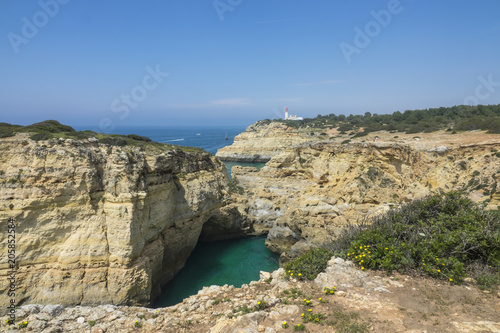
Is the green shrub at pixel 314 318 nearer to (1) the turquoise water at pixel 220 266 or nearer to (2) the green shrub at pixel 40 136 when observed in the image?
(1) the turquoise water at pixel 220 266

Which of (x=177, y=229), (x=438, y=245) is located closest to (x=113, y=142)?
(x=177, y=229)

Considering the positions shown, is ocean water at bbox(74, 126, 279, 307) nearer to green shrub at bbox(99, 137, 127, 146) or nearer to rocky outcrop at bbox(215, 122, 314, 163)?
green shrub at bbox(99, 137, 127, 146)

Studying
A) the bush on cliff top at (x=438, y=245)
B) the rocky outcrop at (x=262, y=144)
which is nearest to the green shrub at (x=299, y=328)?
the bush on cliff top at (x=438, y=245)

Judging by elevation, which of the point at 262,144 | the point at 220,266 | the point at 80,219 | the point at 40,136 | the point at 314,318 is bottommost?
the point at 220,266

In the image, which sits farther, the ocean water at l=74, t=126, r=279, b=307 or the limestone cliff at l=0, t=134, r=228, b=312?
the ocean water at l=74, t=126, r=279, b=307

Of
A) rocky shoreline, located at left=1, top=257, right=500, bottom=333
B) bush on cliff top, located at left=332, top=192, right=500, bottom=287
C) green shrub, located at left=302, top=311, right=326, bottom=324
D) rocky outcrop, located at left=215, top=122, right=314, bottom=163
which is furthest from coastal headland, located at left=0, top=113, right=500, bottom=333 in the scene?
rocky outcrop, located at left=215, top=122, right=314, bottom=163

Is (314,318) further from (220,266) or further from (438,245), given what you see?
(220,266)
